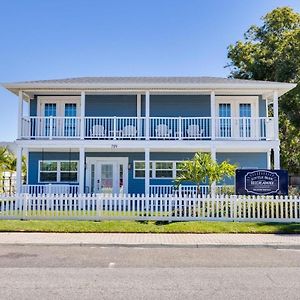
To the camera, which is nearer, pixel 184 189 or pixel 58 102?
pixel 184 189

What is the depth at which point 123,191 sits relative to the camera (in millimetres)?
22672

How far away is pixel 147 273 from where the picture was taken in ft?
25.1

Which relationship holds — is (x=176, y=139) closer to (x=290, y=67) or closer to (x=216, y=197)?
(x=216, y=197)

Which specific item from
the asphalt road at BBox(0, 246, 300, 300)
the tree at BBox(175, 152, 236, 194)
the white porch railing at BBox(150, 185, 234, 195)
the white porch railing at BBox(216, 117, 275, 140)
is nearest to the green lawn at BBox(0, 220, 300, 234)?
the asphalt road at BBox(0, 246, 300, 300)

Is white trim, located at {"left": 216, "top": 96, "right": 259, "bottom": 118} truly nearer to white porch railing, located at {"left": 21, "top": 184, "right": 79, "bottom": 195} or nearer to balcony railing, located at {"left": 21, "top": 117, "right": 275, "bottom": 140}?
balcony railing, located at {"left": 21, "top": 117, "right": 275, "bottom": 140}

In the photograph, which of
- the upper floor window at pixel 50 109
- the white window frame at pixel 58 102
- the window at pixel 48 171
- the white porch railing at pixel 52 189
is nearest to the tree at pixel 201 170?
the white porch railing at pixel 52 189

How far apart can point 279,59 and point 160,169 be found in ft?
44.0

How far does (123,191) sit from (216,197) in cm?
897

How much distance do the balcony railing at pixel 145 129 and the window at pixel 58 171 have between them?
177 cm

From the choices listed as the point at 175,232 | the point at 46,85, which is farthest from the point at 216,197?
the point at 46,85

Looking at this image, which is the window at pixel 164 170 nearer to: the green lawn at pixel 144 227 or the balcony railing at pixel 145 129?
the balcony railing at pixel 145 129

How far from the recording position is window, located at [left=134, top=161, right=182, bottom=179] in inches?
897

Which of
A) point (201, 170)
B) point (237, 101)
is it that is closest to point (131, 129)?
point (201, 170)

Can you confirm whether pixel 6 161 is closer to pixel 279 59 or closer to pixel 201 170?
pixel 201 170
